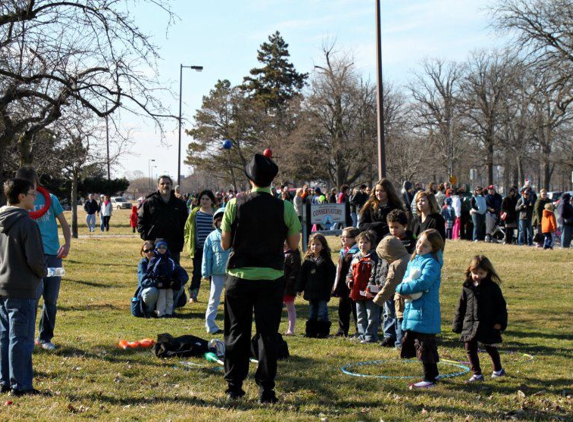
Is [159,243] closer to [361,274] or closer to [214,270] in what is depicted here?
[214,270]

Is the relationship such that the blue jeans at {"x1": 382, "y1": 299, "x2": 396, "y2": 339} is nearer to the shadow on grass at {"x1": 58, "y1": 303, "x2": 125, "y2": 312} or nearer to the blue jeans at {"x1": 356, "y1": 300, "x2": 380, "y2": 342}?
the blue jeans at {"x1": 356, "y1": 300, "x2": 380, "y2": 342}

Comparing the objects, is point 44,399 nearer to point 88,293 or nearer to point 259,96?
point 88,293

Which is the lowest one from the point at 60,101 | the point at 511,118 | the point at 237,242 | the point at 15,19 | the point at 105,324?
the point at 105,324

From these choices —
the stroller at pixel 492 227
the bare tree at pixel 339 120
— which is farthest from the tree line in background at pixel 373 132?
the stroller at pixel 492 227

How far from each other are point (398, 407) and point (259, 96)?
68.3m

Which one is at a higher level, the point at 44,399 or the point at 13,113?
the point at 13,113

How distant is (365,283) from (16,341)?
459cm

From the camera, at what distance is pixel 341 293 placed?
10.1 metres

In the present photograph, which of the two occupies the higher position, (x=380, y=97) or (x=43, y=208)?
(x=380, y=97)

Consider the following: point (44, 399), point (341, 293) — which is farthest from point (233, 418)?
point (341, 293)

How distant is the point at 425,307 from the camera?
7.20 metres

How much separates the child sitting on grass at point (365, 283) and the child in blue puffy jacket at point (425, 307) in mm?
2154

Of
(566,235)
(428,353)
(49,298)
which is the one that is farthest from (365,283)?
(566,235)

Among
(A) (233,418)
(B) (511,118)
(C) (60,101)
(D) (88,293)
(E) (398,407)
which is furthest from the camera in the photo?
(B) (511,118)
